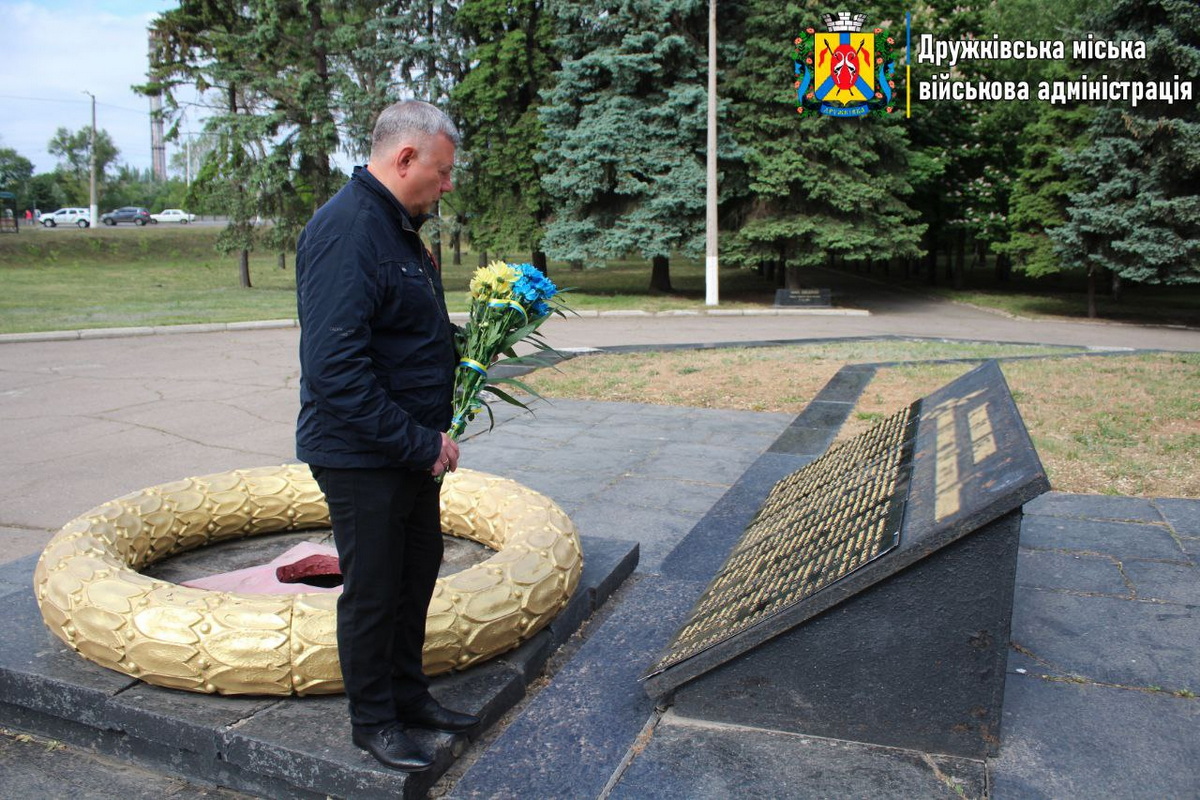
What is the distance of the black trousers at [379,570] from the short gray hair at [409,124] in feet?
2.55

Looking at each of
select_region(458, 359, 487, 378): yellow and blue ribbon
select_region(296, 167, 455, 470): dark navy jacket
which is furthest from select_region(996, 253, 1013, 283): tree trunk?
select_region(296, 167, 455, 470): dark navy jacket

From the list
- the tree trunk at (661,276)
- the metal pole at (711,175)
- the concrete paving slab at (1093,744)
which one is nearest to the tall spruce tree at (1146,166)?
the metal pole at (711,175)

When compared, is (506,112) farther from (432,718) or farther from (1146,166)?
(432,718)

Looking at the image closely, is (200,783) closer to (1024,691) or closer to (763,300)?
(1024,691)

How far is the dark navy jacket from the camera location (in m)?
2.01

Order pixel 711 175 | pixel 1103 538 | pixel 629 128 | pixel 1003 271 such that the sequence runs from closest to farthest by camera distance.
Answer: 1. pixel 1103 538
2. pixel 711 175
3. pixel 629 128
4. pixel 1003 271

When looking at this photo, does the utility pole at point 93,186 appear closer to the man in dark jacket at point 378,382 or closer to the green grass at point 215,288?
the green grass at point 215,288

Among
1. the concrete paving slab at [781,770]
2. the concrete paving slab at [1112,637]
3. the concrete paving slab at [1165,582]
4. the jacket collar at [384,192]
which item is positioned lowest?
the concrete paving slab at [781,770]

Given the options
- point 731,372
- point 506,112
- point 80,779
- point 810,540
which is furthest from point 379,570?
point 506,112

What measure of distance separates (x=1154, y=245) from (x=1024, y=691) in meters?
16.8

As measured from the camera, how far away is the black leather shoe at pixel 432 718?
244 centimetres

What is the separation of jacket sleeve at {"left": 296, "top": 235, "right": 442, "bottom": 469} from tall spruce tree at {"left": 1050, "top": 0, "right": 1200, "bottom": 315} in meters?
18.1

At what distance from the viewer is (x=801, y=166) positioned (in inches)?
778

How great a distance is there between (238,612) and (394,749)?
26.9 inches
